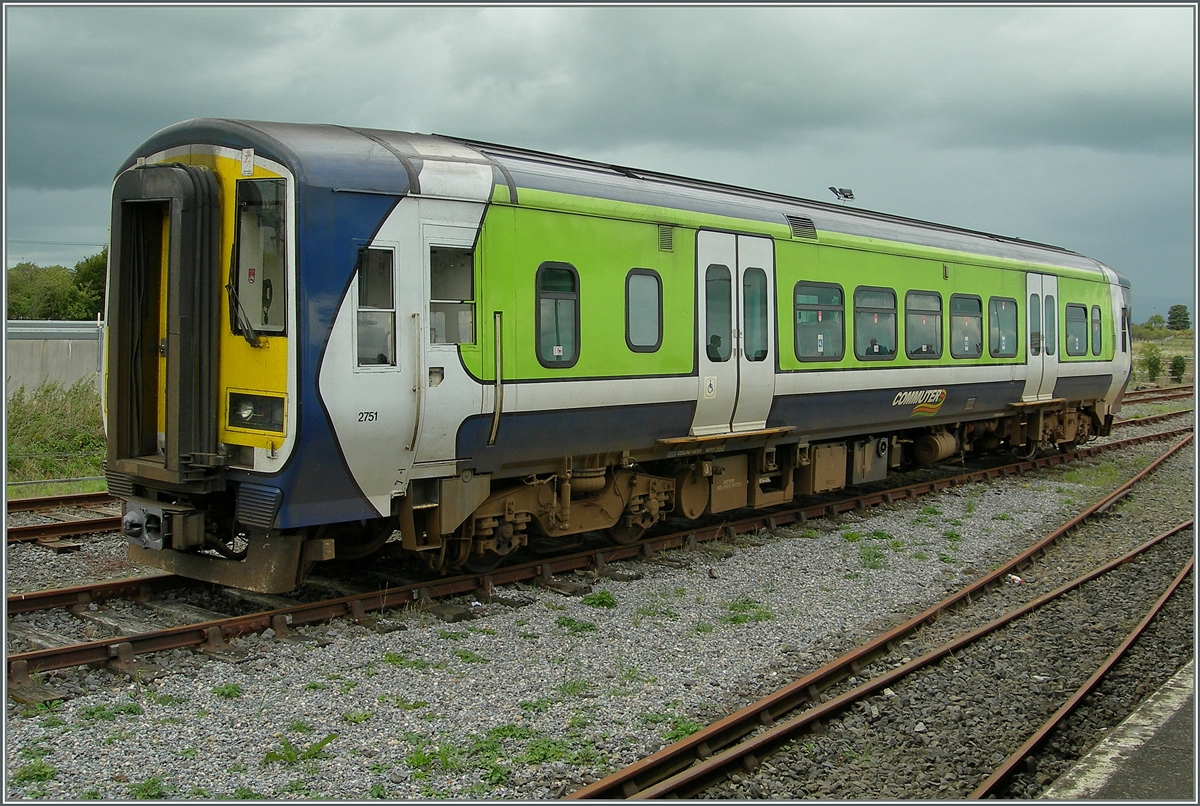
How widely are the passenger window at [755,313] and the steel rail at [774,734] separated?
12.9 feet

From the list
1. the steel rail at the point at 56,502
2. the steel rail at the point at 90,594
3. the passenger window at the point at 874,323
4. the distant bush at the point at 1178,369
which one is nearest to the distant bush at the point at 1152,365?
the distant bush at the point at 1178,369

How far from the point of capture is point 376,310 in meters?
7.80

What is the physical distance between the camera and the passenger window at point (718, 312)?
10805 millimetres

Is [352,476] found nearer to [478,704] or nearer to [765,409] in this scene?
[478,704]

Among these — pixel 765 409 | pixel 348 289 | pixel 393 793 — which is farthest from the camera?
pixel 765 409

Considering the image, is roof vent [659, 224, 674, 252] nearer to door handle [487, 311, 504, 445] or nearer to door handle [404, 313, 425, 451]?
door handle [487, 311, 504, 445]

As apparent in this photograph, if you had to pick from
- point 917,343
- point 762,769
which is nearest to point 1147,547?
point 917,343

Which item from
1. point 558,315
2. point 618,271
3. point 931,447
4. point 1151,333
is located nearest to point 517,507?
point 558,315

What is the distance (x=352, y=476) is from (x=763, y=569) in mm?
4644

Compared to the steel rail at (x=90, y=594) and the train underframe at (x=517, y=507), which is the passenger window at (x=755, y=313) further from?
the steel rail at (x=90, y=594)

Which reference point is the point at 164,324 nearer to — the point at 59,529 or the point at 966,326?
the point at 59,529

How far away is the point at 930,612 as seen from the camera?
8.97 meters

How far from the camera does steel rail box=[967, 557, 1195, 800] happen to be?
580 centimetres

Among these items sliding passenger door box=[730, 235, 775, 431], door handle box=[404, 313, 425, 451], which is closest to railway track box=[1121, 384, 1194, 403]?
sliding passenger door box=[730, 235, 775, 431]
